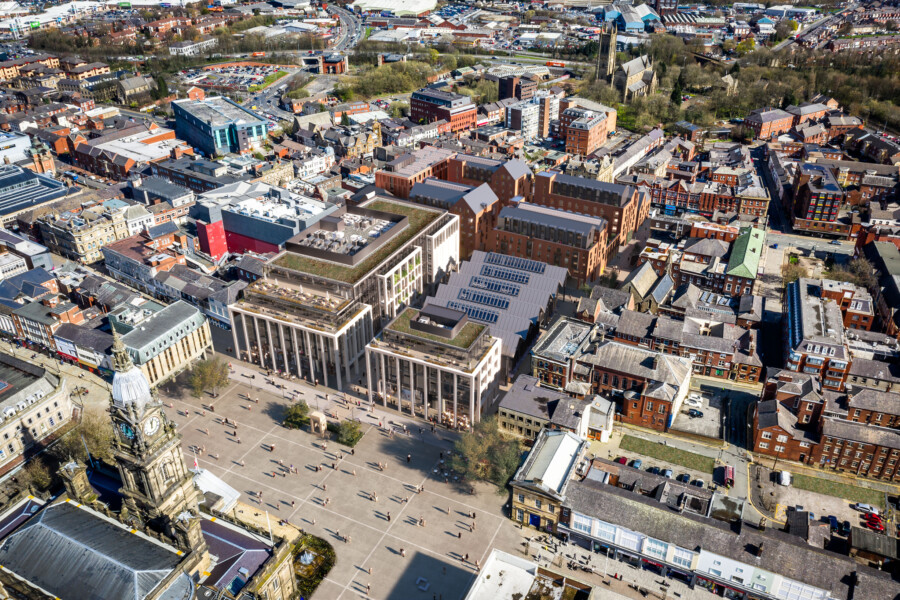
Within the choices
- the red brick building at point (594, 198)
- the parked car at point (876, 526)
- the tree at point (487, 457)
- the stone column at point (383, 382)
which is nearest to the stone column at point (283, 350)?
the stone column at point (383, 382)

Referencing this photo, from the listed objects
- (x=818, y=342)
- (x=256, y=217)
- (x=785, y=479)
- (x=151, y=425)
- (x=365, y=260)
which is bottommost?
(x=785, y=479)

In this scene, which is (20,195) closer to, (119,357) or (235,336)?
(235,336)

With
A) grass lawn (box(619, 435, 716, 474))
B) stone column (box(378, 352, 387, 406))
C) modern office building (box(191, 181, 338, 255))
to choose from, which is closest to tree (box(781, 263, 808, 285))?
grass lawn (box(619, 435, 716, 474))

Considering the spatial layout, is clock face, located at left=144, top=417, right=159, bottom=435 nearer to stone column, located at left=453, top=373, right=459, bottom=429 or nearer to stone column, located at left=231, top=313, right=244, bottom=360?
stone column, located at left=453, top=373, right=459, bottom=429

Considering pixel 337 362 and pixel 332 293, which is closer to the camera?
pixel 337 362

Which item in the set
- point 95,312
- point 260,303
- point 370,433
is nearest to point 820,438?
point 370,433


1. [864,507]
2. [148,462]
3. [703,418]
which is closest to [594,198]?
[703,418]

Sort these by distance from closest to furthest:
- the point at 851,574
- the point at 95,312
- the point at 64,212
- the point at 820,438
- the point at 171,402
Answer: the point at 851,574 < the point at 820,438 < the point at 171,402 < the point at 95,312 < the point at 64,212

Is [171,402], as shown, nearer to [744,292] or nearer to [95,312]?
[95,312]
